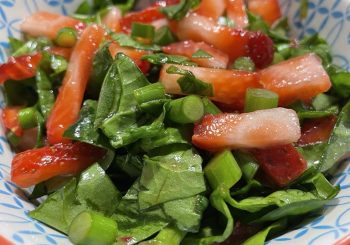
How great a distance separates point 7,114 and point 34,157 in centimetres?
43

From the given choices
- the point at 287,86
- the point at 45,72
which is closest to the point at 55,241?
the point at 45,72

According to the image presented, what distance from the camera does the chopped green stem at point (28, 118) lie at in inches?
87.2

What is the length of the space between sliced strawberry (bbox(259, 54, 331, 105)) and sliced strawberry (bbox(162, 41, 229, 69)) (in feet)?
0.65

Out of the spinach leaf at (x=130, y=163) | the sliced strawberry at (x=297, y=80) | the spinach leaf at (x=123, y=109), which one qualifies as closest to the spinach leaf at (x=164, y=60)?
the spinach leaf at (x=123, y=109)

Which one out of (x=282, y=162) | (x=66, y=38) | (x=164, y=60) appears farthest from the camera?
(x=66, y=38)

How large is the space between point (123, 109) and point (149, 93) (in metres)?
0.12

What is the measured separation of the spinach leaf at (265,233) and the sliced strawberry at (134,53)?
0.88 meters

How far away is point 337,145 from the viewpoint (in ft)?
6.68

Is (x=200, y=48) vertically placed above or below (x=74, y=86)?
above

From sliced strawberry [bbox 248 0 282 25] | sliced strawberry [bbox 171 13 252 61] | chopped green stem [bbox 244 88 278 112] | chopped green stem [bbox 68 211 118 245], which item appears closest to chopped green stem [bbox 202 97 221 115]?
chopped green stem [bbox 244 88 278 112]

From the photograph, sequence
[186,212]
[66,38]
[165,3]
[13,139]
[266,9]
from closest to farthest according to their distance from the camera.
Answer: [186,212], [13,139], [66,38], [165,3], [266,9]

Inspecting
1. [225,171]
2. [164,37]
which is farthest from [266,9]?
[225,171]

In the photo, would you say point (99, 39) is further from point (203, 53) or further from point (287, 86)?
point (287, 86)

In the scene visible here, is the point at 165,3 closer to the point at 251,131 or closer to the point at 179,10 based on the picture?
the point at 179,10
